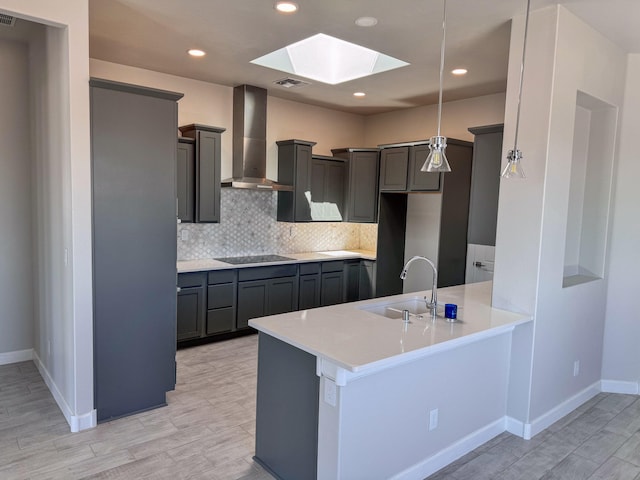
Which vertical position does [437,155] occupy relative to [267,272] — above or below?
above

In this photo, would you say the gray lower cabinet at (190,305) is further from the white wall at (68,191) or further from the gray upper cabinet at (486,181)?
the gray upper cabinet at (486,181)

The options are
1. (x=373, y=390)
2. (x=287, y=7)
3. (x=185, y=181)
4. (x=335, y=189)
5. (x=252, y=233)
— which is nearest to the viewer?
(x=373, y=390)

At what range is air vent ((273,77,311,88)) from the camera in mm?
4766

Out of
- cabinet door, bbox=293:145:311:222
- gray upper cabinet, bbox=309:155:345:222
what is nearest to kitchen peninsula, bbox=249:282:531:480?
cabinet door, bbox=293:145:311:222

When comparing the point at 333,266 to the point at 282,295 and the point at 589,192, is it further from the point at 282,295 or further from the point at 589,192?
the point at 589,192

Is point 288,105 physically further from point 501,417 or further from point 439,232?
point 501,417

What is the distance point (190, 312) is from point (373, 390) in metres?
2.81

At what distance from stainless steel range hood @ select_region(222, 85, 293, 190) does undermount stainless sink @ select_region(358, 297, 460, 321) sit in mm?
2512

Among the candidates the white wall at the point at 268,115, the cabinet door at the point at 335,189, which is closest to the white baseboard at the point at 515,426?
the cabinet door at the point at 335,189

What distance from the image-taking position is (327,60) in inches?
187

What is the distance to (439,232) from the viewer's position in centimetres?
523

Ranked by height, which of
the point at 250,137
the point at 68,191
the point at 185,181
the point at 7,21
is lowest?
the point at 68,191

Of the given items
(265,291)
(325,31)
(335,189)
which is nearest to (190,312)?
(265,291)

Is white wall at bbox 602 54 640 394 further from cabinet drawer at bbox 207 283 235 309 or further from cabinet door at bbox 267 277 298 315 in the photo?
cabinet drawer at bbox 207 283 235 309
